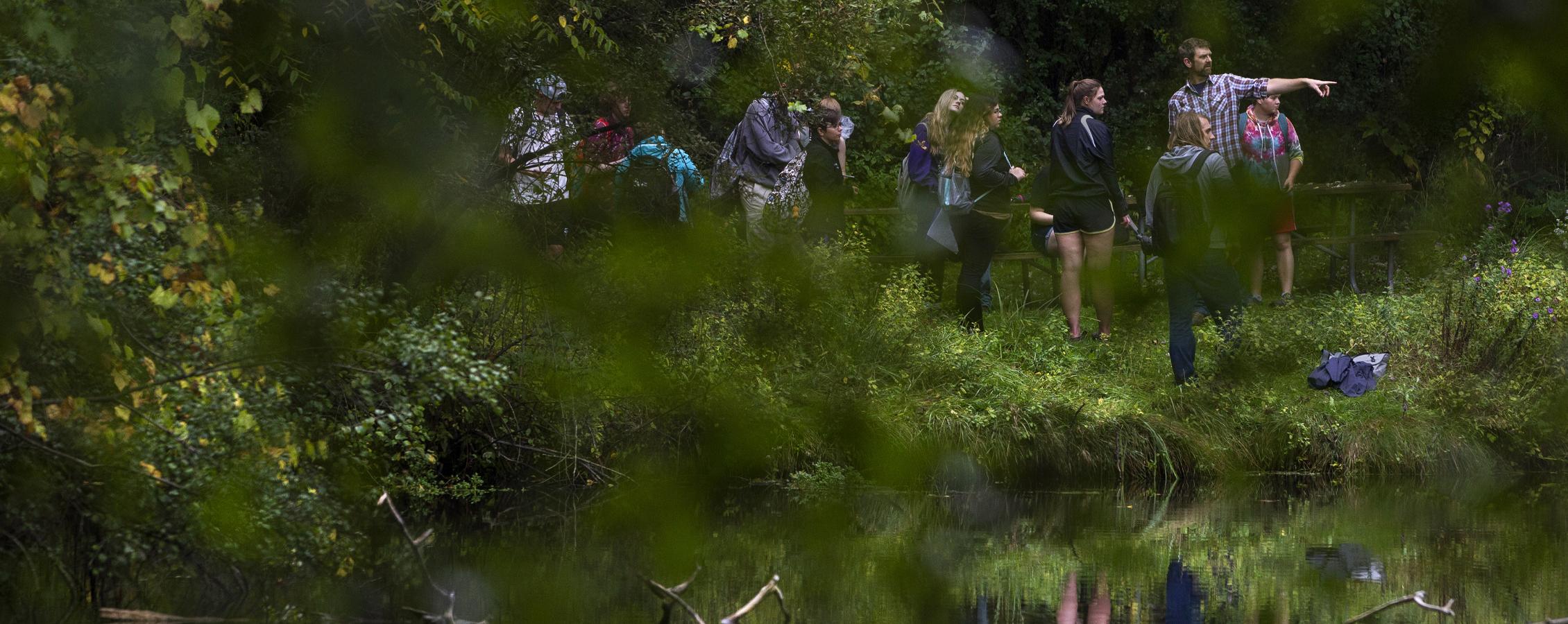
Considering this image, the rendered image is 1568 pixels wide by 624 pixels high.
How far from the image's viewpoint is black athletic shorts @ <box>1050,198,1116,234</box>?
1.47m

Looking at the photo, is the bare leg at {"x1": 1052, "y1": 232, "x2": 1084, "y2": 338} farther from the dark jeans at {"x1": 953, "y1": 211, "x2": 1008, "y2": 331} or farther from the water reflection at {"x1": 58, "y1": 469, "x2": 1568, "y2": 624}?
the dark jeans at {"x1": 953, "y1": 211, "x2": 1008, "y2": 331}

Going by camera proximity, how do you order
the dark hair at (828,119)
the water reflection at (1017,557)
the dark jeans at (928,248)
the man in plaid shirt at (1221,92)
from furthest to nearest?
the dark jeans at (928,248) < the dark hair at (828,119) < the water reflection at (1017,557) < the man in plaid shirt at (1221,92)

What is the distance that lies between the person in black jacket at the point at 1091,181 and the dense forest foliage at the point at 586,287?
3 centimetres

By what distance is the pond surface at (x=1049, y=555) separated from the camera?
5.79 metres

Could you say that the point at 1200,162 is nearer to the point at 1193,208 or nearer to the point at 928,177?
the point at 1193,208

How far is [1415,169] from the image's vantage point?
92 cm

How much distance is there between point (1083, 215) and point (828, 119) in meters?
6.15

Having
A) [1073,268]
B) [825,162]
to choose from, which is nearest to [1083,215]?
[1073,268]

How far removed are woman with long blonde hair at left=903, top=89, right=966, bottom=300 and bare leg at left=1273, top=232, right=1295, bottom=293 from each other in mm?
178

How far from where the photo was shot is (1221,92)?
979mm

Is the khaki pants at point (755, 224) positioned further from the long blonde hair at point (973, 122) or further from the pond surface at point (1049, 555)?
the long blonde hair at point (973, 122)

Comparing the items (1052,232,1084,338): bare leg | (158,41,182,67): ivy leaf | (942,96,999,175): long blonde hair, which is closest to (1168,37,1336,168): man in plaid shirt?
(942,96,999,175): long blonde hair

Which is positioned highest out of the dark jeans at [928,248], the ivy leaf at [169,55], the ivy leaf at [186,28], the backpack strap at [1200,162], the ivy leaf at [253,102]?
the backpack strap at [1200,162]

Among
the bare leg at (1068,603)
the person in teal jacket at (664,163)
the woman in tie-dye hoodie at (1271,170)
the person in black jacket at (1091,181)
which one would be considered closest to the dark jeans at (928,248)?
the person in teal jacket at (664,163)
